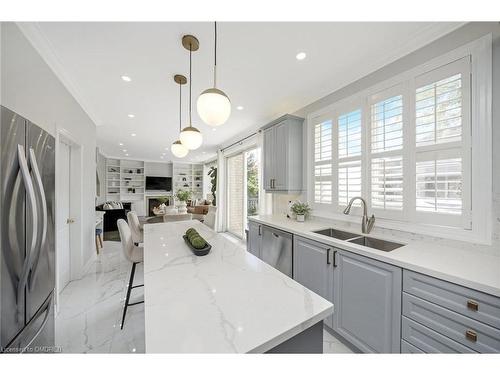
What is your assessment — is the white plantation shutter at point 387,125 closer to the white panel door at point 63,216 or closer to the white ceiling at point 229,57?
the white ceiling at point 229,57

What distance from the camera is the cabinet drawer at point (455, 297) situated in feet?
2.94

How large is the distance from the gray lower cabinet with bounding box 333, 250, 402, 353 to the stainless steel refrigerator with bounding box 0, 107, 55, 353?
198 cm

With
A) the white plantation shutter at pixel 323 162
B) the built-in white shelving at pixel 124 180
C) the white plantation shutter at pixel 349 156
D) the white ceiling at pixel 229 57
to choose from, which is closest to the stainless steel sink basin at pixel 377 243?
the white plantation shutter at pixel 349 156

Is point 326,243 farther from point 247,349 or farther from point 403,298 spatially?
point 247,349

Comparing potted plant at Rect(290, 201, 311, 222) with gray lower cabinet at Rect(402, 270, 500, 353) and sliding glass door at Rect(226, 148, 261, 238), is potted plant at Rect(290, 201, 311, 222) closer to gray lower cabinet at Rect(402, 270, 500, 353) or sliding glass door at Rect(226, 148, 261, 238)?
gray lower cabinet at Rect(402, 270, 500, 353)

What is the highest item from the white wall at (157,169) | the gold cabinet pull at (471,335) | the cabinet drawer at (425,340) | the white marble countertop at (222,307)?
the white wall at (157,169)

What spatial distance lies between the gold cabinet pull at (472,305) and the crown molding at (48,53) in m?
3.49

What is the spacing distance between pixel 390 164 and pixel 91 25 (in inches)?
115

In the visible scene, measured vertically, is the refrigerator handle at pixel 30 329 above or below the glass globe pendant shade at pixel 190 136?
below

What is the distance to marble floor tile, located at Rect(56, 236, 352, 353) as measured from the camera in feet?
5.11

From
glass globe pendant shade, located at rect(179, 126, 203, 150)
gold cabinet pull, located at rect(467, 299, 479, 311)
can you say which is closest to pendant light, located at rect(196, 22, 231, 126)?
glass globe pendant shade, located at rect(179, 126, 203, 150)

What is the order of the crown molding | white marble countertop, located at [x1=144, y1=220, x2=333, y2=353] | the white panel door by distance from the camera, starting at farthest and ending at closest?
1. the white panel door
2. the crown molding
3. white marble countertop, located at [x1=144, y1=220, x2=333, y2=353]

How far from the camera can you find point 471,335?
94 cm
